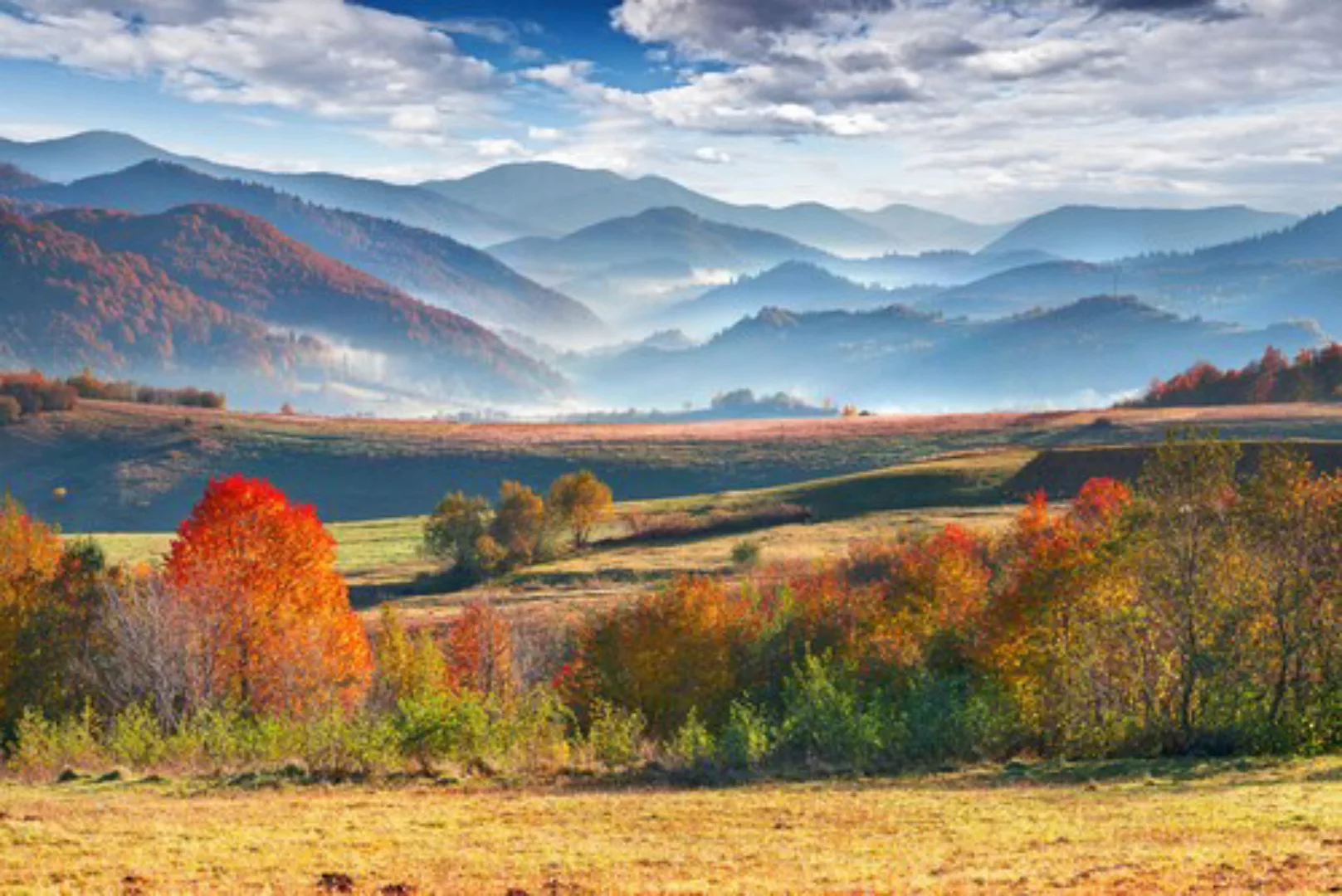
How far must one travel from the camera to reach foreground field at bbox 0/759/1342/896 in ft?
64.3

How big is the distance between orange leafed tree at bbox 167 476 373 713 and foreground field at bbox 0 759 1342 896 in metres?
22.6

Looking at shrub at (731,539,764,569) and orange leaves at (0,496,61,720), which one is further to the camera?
shrub at (731,539,764,569)

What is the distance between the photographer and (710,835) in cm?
2430

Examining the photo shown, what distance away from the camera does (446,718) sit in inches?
1345

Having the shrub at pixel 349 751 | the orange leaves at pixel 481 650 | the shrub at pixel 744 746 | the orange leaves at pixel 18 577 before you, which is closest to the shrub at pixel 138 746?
the shrub at pixel 349 751

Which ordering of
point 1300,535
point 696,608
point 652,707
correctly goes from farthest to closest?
1. point 696,608
2. point 652,707
3. point 1300,535

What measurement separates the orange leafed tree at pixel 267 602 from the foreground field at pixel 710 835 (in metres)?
22.6

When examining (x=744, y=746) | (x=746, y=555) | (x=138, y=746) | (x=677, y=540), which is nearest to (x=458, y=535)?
(x=677, y=540)

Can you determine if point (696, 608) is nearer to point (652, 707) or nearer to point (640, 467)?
point (652, 707)

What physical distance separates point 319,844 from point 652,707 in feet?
99.0

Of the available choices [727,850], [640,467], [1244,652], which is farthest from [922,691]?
[640,467]

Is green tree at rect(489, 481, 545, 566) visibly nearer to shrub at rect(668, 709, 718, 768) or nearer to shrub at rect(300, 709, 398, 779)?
shrub at rect(300, 709, 398, 779)

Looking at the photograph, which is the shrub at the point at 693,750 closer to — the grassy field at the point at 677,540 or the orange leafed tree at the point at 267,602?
the orange leafed tree at the point at 267,602

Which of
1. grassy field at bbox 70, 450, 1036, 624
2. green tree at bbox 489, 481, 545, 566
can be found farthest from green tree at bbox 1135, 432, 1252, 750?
green tree at bbox 489, 481, 545, 566
